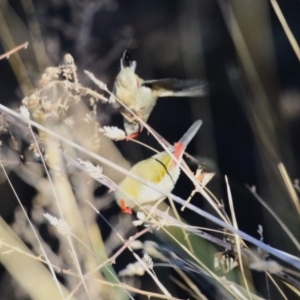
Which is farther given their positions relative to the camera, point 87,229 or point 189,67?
point 189,67

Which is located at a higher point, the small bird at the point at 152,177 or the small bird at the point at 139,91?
the small bird at the point at 139,91

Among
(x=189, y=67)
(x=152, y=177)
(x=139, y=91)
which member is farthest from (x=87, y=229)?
(x=189, y=67)

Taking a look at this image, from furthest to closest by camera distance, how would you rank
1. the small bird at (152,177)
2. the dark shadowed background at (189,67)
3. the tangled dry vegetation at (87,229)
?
1. the dark shadowed background at (189,67)
2. the small bird at (152,177)
3. the tangled dry vegetation at (87,229)

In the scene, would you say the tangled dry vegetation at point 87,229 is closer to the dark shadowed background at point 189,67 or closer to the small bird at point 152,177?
the small bird at point 152,177

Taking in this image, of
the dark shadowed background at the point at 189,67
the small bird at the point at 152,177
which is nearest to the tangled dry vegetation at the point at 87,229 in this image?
the small bird at the point at 152,177

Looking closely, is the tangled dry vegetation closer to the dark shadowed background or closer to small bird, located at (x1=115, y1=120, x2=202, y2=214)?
small bird, located at (x1=115, y1=120, x2=202, y2=214)

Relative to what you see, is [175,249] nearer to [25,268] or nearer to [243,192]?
[25,268]

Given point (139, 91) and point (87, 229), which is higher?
point (139, 91)

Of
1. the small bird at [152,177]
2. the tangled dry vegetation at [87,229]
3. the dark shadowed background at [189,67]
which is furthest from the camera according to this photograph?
the dark shadowed background at [189,67]

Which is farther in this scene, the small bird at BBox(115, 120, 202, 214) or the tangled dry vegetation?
the small bird at BBox(115, 120, 202, 214)

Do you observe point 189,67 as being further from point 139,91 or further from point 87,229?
point 87,229

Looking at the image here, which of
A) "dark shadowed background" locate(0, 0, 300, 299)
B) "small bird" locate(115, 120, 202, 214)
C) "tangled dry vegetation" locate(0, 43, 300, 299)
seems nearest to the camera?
"tangled dry vegetation" locate(0, 43, 300, 299)

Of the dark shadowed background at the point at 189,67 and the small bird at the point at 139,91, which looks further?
the dark shadowed background at the point at 189,67

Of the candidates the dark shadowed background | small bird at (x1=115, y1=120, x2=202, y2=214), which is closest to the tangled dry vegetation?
small bird at (x1=115, y1=120, x2=202, y2=214)
